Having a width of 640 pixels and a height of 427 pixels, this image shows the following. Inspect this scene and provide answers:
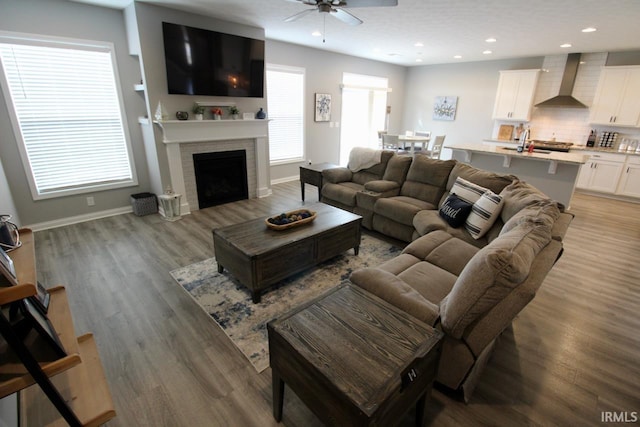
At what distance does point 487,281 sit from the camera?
1345 millimetres

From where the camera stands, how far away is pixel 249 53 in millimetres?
4613

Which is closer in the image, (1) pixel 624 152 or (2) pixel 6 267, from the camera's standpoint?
(2) pixel 6 267

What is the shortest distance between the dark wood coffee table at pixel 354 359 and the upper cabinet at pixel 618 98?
7.09 m

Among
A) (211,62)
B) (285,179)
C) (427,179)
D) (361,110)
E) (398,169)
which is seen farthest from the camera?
(361,110)

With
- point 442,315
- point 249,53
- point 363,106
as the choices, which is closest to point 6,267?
point 442,315

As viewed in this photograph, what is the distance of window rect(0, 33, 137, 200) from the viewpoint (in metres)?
3.48

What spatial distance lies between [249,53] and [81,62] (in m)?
2.19

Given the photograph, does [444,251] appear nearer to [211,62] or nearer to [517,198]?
[517,198]

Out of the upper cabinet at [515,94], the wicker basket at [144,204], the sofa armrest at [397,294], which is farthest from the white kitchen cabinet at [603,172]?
the wicker basket at [144,204]

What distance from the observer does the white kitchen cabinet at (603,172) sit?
557cm

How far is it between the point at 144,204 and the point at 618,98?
855 centimetres

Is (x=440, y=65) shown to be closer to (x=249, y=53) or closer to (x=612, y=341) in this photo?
(x=249, y=53)

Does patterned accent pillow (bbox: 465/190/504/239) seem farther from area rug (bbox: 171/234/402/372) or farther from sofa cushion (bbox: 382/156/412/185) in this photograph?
sofa cushion (bbox: 382/156/412/185)

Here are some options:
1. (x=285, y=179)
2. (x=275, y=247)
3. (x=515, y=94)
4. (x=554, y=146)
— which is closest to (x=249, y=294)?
(x=275, y=247)
